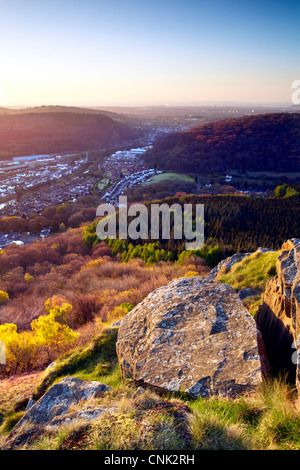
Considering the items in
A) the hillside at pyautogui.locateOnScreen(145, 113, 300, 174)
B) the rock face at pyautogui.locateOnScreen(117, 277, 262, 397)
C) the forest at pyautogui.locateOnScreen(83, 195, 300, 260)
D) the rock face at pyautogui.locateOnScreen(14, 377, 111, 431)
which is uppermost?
the hillside at pyautogui.locateOnScreen(145, 113, 300, 174)

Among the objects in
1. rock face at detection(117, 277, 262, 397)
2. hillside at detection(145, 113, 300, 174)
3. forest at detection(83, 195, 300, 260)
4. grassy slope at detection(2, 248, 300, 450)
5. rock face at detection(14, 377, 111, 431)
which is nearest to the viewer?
grassy slope at detection(2, 248, 300, 450)

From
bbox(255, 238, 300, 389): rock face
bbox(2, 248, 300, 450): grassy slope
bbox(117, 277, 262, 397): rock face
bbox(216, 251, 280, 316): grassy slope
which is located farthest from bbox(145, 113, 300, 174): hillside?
bbox(2, 248, 300, 450): grassy slope

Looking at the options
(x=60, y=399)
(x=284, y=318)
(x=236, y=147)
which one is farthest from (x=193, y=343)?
(x=236, y=147)

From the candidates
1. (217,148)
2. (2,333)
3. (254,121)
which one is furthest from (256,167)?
(2,333)

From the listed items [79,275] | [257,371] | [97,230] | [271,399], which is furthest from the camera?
[97,230]

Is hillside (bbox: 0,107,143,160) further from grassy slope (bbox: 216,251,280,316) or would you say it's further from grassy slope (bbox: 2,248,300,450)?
grassy slope (bbox: 2,248,300,450)
